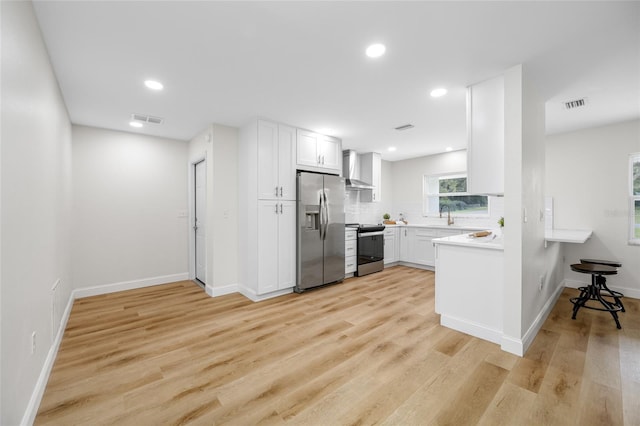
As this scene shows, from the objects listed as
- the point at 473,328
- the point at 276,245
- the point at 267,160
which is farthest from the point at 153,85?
the point at 473,328

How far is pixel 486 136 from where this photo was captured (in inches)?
102

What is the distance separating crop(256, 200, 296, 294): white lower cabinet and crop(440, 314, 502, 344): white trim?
211 cm

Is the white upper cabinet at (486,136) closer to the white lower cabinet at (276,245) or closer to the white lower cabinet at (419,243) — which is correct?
the white lower cabinet at (276,245)

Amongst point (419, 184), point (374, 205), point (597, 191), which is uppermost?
point (419, 184)

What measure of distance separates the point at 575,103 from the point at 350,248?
139 inches

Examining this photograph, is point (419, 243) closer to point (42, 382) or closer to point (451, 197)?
point (451, 197)

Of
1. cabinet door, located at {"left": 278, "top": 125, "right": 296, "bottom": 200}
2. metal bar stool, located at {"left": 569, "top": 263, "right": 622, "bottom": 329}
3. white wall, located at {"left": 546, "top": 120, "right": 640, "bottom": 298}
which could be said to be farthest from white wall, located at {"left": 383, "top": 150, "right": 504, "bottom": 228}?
cabinet door, located at {"left": 278, "top": 125, "right": 296, "bottom": 200}

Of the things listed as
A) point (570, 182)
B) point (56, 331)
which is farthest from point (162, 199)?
point (570, 182)

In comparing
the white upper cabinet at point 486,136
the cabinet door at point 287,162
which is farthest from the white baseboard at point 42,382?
the white upper cabinet at point 486,136

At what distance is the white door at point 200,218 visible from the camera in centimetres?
439

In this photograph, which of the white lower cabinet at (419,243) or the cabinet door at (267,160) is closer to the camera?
the cabinet door at (267,160)

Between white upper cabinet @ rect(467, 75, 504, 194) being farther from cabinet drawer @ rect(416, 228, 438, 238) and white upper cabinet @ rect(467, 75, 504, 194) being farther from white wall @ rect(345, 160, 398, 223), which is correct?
white wall @ rect(345, 160, 398, 223)

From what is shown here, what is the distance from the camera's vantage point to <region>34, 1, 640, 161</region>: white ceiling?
1736 mm

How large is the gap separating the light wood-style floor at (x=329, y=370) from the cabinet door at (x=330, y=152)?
7.65 ft
